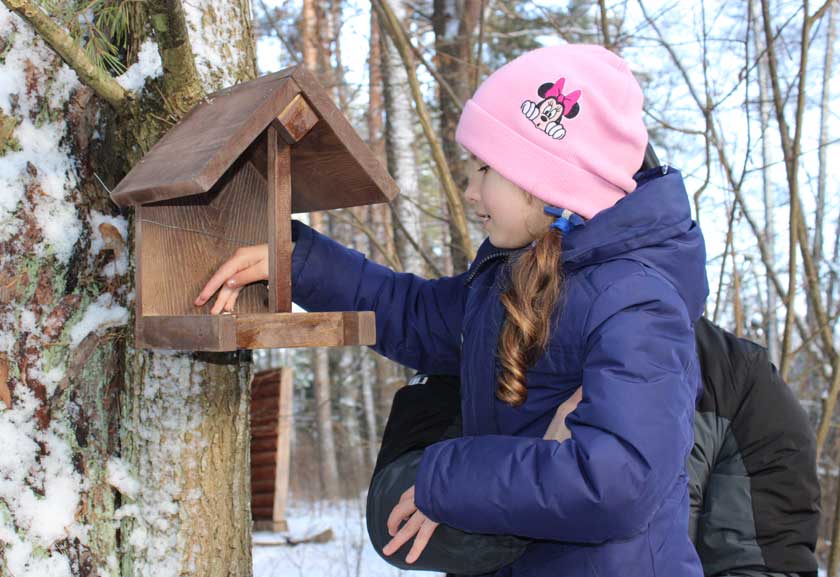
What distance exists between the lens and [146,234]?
158cm

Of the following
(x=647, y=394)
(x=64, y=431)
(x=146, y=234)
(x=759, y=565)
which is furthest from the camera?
(x=759, y=565)

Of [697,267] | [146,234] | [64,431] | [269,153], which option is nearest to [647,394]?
[697,267]

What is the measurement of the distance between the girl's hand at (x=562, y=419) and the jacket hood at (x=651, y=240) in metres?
0.25

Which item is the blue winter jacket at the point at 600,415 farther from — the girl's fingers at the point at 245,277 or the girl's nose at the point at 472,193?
the girl's fingers at the point at 245,277

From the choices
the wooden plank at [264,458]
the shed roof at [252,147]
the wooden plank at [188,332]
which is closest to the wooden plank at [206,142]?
the shed roof at [252,147]

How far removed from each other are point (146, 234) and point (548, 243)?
0.81 m

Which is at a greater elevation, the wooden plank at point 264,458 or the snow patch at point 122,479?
the snow patch at point 122,479

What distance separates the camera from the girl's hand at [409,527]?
142cm

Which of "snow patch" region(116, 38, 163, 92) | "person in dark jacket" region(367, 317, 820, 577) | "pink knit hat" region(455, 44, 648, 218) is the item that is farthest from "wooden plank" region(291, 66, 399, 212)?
"person in dark jacket" region(367, 317, 820, 577)

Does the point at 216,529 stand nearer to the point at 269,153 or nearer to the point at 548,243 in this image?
the point at 269,153

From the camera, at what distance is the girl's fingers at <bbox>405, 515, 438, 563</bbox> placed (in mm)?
1412

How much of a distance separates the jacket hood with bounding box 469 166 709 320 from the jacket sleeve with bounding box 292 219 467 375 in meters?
0.50

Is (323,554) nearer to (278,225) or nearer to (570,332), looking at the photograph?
(278,225)

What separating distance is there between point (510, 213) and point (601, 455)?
1.93 feet
